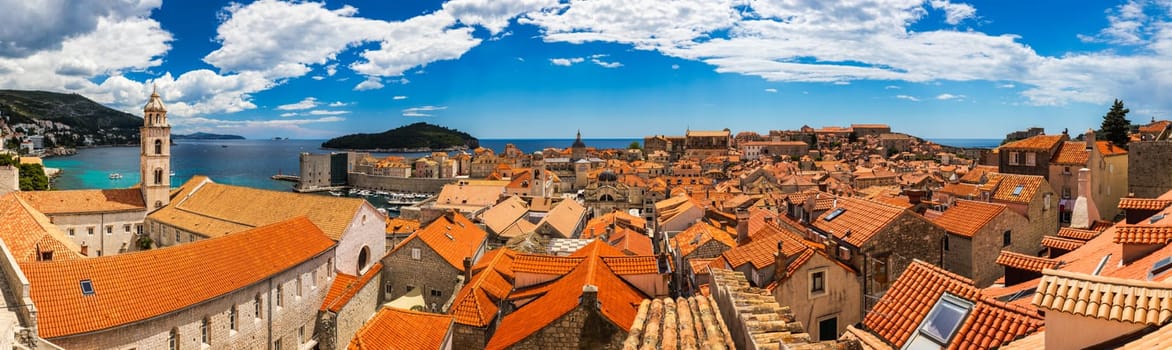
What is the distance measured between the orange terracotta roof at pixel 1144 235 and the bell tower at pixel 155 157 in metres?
46.1

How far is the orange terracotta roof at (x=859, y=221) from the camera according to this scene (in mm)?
12719

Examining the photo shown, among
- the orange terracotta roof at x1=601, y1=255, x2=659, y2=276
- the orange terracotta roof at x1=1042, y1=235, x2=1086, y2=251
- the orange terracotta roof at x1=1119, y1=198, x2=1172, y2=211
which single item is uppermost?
the orange terracotta roof at x1=1119, y1=198, x2=1172, y2=211

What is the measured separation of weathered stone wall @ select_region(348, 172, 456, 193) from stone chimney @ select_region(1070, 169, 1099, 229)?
324 feet

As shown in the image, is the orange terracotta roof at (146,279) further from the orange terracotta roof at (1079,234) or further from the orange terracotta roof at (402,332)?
the orange terracotta roof at (1079,234)

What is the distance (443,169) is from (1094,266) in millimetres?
118279

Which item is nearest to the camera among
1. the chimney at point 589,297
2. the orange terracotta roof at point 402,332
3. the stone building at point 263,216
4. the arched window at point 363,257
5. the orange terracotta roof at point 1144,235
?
the orange terracotta roof at point 1144,235

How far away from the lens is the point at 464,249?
Result: 2573 cm

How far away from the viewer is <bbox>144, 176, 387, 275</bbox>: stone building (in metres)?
26.9

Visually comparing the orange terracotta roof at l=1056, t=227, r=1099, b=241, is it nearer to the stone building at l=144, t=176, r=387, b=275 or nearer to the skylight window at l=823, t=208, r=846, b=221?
the skylight window at l=823, t=208, r=846, b=221

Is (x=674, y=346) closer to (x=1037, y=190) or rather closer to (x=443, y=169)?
(x=1037, y=190)

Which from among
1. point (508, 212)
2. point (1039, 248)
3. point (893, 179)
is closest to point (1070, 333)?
point (1039, 248)

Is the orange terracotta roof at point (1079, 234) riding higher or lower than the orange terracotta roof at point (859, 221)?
lower

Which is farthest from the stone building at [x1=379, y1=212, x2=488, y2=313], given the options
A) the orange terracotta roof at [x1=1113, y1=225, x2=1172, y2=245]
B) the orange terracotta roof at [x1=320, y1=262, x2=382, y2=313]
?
the orange terracotta roof at [x1=1113, y1=225, x2=1172, y2=245]

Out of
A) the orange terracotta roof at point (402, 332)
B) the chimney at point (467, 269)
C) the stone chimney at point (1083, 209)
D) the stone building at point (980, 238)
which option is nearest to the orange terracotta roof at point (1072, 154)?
the stone chimney at point (1083, 209)
